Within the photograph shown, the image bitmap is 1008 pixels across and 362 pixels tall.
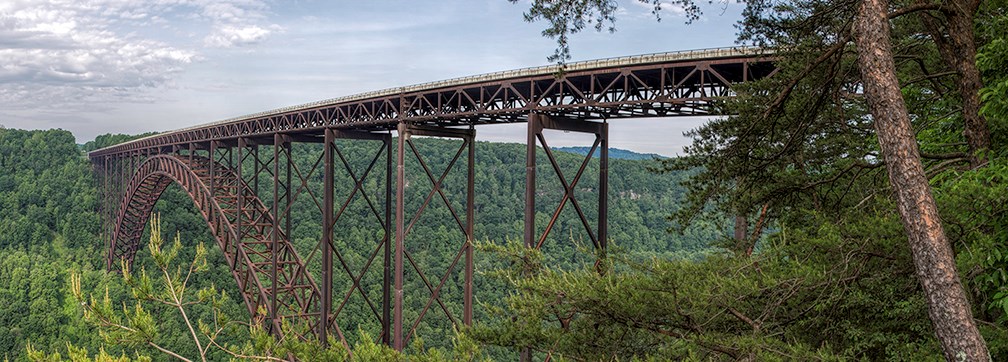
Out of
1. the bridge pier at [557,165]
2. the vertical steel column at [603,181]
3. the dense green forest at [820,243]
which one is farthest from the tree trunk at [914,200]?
the vertical steel column at [603,181]

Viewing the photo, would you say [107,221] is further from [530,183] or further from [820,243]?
[820,243]

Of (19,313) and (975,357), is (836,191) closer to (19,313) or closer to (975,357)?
(975,357)

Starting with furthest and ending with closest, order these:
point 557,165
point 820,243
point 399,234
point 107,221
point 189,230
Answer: point 189,230 → point 107,221 → point 399,234 → point 557,165 → point 820,243

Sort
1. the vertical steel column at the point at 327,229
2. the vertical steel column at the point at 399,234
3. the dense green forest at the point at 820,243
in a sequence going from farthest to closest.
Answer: the vertical steel column at the point at 327,229 → the vertical steel column at the point at 399,234 → the dense green forest at the point at 820,243

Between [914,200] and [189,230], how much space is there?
5707 centimetres

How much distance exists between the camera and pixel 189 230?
5391cm

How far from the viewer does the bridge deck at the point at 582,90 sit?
1123cm

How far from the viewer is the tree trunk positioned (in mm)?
4973

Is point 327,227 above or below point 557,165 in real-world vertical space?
below

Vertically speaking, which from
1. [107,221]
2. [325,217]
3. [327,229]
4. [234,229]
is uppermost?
[325,217]

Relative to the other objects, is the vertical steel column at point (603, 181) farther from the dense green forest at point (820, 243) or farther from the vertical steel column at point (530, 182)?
the dense green forest at point (820, 243)

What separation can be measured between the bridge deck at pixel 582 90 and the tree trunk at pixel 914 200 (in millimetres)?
3487

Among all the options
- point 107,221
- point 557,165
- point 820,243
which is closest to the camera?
point 820,243

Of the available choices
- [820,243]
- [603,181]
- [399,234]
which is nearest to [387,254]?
[399,234]
